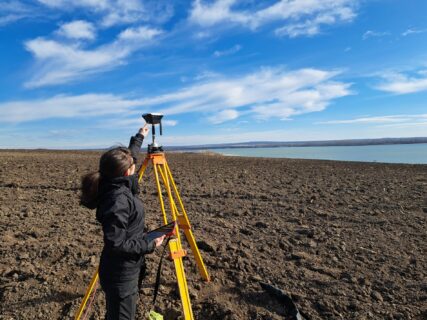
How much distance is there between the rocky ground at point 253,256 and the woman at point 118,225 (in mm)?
1168

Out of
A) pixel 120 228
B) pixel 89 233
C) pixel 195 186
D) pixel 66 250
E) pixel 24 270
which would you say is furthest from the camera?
pixel 195 186

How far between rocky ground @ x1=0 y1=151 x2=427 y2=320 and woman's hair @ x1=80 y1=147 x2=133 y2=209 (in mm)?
1744

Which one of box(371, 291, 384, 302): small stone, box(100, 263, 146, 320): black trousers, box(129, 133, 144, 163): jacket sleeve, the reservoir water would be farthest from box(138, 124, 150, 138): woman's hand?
the reservoir water

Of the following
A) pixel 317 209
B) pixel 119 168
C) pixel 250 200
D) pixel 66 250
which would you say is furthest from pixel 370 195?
pixel 119 168

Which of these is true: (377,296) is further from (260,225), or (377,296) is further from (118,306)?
(118,306)

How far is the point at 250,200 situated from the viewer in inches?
353

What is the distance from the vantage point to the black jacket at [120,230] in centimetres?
255

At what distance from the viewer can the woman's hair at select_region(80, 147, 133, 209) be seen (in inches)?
104

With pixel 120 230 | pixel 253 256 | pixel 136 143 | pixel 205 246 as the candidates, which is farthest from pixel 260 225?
pixel 120 230

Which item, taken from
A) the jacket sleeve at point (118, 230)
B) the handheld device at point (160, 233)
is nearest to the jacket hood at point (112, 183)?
the jacket sleeve at point (118, 230)

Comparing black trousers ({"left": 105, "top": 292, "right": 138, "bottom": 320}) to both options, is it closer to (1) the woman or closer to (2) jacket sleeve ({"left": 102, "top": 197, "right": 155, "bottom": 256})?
(1) the woman

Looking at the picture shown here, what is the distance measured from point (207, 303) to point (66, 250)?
7.39 ft

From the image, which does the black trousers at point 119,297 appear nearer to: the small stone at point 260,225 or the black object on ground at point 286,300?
the black object on ground at point 286,300

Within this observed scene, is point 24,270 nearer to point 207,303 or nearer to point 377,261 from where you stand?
point 207,303
